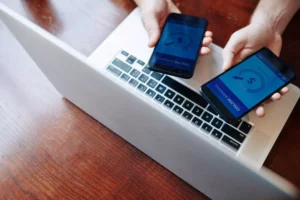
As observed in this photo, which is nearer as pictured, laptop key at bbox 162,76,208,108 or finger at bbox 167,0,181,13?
laptop key at bbox 162,76,208,108

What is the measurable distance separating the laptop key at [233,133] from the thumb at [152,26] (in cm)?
18

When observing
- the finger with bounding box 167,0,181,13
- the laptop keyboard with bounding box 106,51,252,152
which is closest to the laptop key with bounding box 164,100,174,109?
the laptop keyboard with bounding box 106,51,252,152

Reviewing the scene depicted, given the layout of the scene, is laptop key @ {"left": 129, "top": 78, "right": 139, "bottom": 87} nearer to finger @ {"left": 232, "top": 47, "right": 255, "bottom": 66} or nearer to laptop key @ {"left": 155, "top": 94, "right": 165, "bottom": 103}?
laptop key @ {"left": 155, "top": 94, "right": 165, "bottom": 103}

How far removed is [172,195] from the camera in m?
0.55

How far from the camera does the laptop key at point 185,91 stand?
1.58 feet

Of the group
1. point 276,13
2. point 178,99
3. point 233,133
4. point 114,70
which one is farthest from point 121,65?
point 276,13

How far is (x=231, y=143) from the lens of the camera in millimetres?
451

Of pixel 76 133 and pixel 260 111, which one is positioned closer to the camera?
pixel 260 111

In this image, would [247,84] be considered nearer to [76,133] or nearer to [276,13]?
[276,13]

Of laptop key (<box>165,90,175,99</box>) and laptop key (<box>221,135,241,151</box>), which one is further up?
laptop key (<box>165,90,175,99</box>)

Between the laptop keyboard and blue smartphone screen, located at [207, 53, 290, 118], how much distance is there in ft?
0.16

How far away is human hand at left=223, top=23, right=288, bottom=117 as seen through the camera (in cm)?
52

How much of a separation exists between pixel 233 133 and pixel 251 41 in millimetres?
186

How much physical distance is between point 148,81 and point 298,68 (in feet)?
0.92
